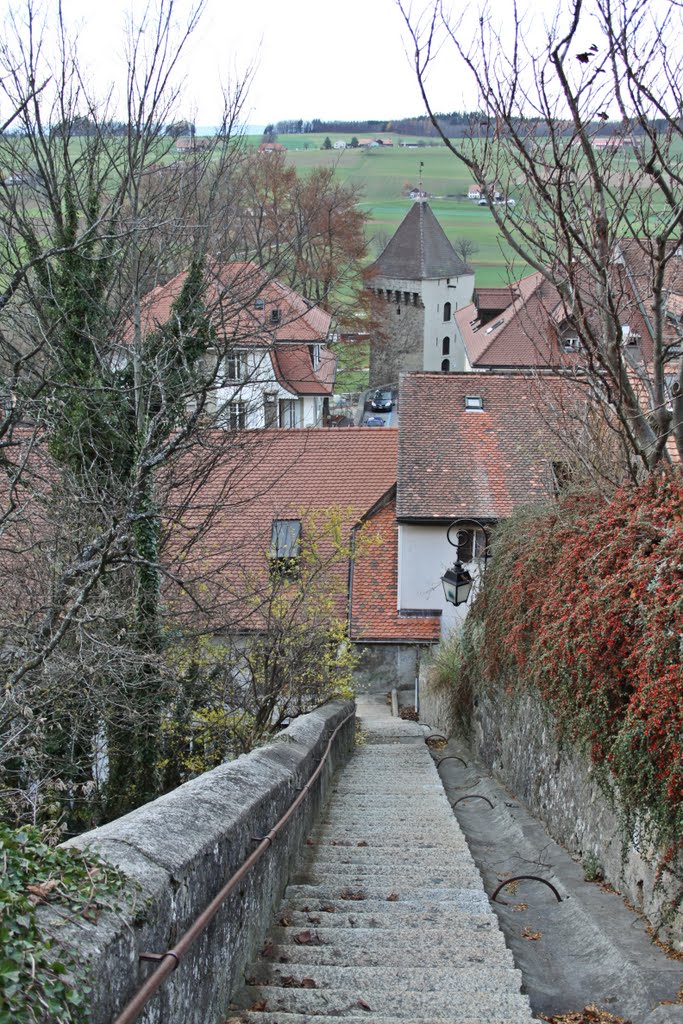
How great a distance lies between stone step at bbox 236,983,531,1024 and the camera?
370cm

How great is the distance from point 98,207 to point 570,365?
6145mm

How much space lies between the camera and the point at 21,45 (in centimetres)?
952

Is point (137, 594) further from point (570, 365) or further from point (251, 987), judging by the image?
point (251, 987)

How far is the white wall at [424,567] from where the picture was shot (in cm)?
2212

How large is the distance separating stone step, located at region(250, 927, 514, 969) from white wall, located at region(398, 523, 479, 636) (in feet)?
56.5

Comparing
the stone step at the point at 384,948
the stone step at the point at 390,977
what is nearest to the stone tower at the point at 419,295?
the stone step at the point at 384,948

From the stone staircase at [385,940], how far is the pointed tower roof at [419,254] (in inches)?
2325

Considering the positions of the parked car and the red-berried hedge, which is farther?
the parked car

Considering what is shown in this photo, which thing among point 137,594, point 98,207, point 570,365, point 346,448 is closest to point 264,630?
point 137,594

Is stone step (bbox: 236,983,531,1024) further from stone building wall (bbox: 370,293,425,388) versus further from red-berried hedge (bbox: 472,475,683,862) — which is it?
stone building wall (bbox: 370,293,425,388)

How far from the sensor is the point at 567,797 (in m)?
7.48

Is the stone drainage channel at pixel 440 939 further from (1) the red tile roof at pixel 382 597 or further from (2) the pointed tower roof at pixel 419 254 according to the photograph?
(2) the pointed tower roof at pixel 419 254

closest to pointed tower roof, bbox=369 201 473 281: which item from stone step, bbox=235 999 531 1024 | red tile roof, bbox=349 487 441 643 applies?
red tile roof, bbox=349 487 441 643

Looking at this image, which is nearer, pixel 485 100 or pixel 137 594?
pixel 485 100
